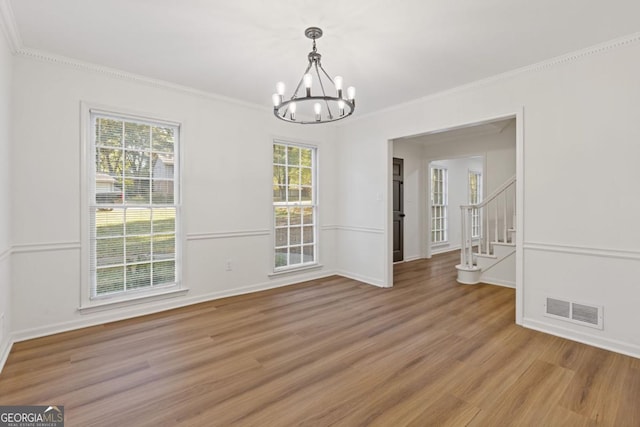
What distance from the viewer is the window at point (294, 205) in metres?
4.87

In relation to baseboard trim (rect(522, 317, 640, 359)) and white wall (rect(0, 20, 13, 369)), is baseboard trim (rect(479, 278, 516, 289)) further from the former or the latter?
white wall (rect(0, 20, 13, 369))

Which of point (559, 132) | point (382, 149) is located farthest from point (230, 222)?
point (559, 132)

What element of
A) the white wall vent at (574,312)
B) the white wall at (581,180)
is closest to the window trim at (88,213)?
the white wall at (581,180)

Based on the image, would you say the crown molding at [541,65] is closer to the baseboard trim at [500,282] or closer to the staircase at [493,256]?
the staircase at [493,256]

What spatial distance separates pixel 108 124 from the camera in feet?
11.2

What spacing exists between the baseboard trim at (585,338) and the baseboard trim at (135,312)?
3.15m

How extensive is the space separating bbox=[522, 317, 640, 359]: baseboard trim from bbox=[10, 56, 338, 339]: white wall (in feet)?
10.1

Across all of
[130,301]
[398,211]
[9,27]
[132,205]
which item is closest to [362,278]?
[398,211]

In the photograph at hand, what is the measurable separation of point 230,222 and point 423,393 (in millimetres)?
3101

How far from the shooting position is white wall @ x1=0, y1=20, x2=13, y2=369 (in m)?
2.52

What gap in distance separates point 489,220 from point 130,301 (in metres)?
5.84

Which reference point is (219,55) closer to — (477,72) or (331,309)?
(477,72)

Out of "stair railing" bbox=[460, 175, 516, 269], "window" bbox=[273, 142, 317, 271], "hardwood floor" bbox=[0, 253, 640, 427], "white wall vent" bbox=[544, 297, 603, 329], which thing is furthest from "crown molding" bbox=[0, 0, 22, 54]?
"stair railing" bbox=[460, 175, 516, 269]

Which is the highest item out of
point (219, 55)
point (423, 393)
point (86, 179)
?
point (219, 55)
